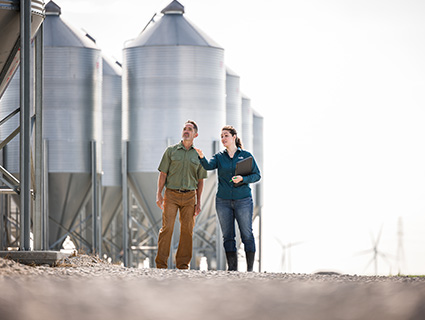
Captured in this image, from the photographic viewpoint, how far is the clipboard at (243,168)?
11070 mm

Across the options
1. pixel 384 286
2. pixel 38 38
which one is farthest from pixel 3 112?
pixel 384 286

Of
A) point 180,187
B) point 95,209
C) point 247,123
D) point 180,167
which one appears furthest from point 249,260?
point 247,123

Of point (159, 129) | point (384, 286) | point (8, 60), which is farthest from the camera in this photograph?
point (159, 129)

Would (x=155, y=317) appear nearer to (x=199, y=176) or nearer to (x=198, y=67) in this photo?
(x=199, y=176)

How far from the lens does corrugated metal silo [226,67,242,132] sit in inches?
1201

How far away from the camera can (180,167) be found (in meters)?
11.4

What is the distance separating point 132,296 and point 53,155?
840 inches

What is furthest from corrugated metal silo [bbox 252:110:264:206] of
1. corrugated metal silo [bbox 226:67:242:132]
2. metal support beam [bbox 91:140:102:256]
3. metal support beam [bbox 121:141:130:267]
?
metal support beam [bbox 91:140:102:256]

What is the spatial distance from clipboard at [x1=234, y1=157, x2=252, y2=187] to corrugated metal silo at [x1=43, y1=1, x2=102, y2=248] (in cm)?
1618

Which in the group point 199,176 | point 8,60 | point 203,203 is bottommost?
point 203,203

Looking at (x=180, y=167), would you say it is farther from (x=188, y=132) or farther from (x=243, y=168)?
(x=243, y=168)

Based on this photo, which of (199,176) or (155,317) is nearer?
(155,317)

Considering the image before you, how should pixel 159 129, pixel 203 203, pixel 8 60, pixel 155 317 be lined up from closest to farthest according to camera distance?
pixel 155 317
pixel 8 60
pixel 159 129
pixel 203 203

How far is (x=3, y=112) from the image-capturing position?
26531 mm
